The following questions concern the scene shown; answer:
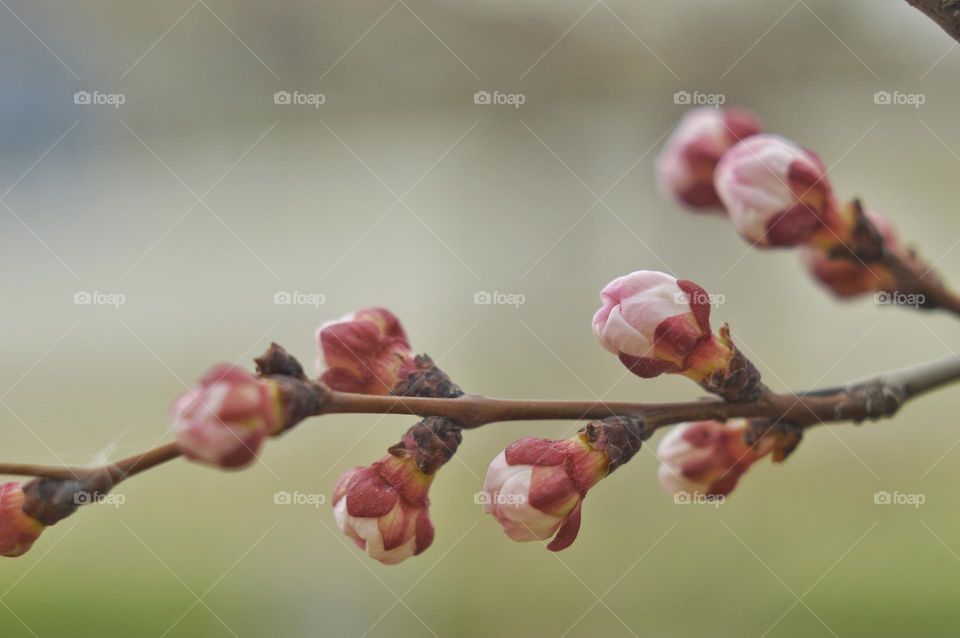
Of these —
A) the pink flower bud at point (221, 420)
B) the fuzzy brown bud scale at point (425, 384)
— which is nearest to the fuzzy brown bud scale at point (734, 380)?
the fuzzy brown bud scale at point (425, 384)

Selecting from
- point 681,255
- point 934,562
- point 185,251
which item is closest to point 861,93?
point 681,255

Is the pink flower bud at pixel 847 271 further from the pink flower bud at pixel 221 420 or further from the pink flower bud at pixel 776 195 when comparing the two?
the pink flower bud at pixel 221 420

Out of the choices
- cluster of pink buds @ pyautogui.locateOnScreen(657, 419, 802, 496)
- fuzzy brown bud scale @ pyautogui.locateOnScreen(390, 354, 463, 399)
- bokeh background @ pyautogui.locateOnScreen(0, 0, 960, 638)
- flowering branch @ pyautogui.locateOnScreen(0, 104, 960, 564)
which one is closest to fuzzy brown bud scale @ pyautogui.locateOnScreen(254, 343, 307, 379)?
flowering branch @ pyautogui.locateOnScreen(0, 104, 960, 564)

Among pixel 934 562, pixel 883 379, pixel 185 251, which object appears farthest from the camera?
pixel 185 251

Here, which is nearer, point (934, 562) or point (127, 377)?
point (934, 562)

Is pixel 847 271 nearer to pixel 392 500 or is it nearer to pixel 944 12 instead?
pixel 944 12

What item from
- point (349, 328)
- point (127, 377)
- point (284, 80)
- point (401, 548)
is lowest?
point (401, 548)

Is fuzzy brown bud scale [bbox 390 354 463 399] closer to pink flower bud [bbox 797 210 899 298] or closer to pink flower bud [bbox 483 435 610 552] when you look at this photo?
pink flower bud [bbox 483 435 610 552]

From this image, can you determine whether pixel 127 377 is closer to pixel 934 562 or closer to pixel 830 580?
pixel 830 580
